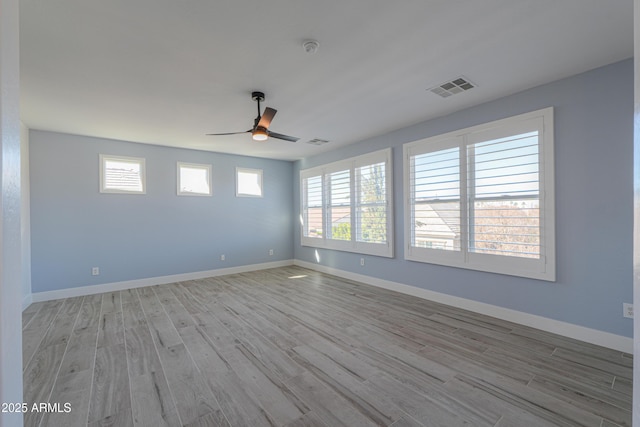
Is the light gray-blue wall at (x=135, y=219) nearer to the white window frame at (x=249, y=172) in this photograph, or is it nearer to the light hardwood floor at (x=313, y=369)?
the white window frame at (x=249, y=172)

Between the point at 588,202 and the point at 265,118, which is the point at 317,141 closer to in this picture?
the point at 265,118

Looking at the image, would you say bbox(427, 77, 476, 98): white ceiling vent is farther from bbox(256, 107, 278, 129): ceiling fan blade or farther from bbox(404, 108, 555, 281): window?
bbox(256, 107, 278, 129): ceiling fan blade

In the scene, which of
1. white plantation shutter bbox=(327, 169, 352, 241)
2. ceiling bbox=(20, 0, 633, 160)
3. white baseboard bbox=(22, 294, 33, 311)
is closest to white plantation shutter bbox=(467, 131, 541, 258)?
ceiling bbox=(20, 0, 633, 160)

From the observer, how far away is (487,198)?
11.3ft

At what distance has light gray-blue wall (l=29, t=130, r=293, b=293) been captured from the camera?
435cm

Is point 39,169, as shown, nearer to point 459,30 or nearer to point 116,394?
point 116,394

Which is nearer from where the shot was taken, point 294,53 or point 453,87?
point 294,53

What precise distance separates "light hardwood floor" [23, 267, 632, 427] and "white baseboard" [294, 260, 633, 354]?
0.12m

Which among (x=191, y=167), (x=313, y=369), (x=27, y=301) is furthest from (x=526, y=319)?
(x=27, y=301)

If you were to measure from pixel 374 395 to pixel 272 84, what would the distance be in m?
3.08

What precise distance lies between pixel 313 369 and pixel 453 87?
329 cm

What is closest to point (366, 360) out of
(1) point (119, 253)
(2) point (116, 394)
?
(2) point (116, 394)

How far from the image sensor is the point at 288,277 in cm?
570

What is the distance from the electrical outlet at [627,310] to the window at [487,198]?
21.6 inches
